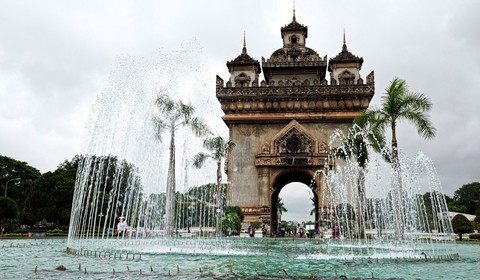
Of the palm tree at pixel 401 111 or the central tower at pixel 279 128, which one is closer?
the palm tree at pixel 401 111

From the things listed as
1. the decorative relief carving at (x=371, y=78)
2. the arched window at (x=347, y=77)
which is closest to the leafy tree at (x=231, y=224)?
the arched window at (x=347, y=77)

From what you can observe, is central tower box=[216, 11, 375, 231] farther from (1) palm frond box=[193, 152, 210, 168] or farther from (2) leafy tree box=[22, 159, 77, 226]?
(2) leafy tree box=[22, 159, 77, 226]

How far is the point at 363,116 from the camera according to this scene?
24.1 metres

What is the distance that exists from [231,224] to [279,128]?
1095cm

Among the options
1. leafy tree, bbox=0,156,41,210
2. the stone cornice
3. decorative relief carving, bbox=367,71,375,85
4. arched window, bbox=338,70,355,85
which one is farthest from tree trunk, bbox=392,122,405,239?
leafy tree, bbox=0,156,41,210

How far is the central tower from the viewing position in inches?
1512

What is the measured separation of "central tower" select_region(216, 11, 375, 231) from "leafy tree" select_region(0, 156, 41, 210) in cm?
3537

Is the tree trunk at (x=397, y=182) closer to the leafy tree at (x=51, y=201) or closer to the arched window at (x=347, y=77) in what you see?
the arched window at (x=347, y=77)

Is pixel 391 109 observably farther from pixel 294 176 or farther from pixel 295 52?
pixel 295 52

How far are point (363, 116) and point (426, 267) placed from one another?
13.1m

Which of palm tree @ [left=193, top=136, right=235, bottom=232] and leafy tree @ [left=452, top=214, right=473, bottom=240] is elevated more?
palm tree @ [left=193, top=136, right=235, bottom=232]

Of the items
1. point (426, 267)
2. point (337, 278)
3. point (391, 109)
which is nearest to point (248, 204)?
point (391, 109)

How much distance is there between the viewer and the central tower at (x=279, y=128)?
38406 millimetres

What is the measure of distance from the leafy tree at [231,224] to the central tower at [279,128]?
4743 millimetres
